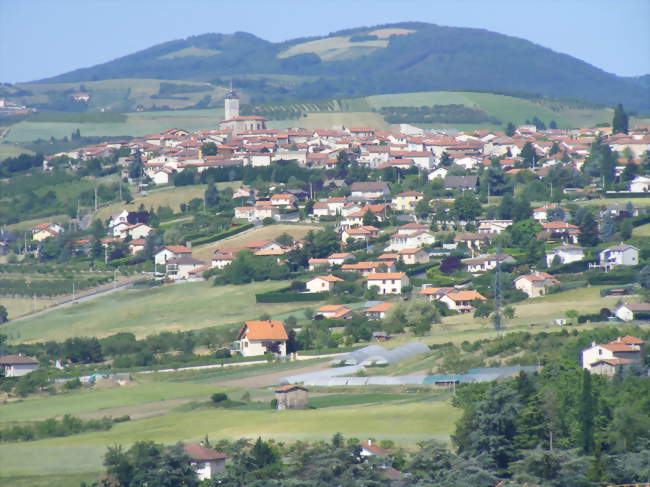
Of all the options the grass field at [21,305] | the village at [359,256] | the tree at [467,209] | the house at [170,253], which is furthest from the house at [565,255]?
the grass field at [21,305]

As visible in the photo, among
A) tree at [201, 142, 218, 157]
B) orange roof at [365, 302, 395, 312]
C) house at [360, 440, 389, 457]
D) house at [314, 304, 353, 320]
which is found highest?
tree at [201, 142, 218, 157]

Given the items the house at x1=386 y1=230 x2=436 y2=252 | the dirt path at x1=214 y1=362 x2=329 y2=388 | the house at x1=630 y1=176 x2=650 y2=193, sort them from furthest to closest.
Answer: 1. the house at x1=630 y1=176 x2=650 y2=193
2. the house at x1=386 y1=230 x2=436 y2=252
3. the dirt path at x1=214 y1=362 x2=329 y2=388

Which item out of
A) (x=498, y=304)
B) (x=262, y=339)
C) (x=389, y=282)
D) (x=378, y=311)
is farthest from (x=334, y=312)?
(x=498, y=304)

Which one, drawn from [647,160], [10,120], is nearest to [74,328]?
[647,160]

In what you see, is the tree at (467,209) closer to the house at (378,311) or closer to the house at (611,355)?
the house at (378,311)

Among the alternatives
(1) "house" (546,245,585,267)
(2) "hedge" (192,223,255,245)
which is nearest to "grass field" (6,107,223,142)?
(2) "hedge" (192,223,255,245)

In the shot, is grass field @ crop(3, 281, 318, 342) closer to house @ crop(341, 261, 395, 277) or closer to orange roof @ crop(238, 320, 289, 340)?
house @ crop(341, 261, 395, 277)

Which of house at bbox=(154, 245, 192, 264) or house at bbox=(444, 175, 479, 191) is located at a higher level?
house at bbox=(444, 175, 479, 191)
